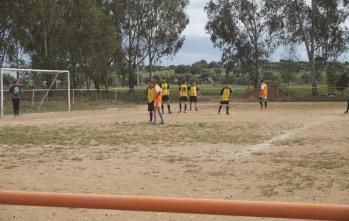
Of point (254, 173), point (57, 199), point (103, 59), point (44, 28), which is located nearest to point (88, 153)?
point (254, 173)

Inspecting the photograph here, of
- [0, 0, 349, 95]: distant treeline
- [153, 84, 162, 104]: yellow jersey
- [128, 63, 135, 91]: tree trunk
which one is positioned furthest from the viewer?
[128, 63, 135, 91]: tree trunk

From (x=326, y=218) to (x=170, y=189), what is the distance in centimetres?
531

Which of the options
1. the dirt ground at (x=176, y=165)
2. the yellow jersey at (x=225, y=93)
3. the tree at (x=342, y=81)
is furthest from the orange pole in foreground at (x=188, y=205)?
the tree at (x=342, y=81)

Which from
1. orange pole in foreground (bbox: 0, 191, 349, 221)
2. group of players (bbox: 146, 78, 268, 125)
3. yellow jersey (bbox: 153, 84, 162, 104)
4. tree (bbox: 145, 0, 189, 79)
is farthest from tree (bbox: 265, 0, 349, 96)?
orange pole in foreground (bbox: 0, 191, 349, 221)

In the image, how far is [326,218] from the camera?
2.27 metres

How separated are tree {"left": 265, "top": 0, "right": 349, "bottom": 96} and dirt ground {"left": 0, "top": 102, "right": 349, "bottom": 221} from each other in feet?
108

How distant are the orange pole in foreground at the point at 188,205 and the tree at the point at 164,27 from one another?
165ft

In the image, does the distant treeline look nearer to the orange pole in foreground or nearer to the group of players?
the group of players

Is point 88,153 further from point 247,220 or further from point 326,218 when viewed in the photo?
point 326,218

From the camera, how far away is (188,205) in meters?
2.41

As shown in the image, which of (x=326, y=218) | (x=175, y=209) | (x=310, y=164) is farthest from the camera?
A: (x=310, y=164)

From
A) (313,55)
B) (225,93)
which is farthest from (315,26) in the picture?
(225,93)

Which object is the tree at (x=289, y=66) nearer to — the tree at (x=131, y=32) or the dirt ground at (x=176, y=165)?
the tree at (x=131, y=32)

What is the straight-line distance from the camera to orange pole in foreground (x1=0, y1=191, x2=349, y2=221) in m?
2.28
